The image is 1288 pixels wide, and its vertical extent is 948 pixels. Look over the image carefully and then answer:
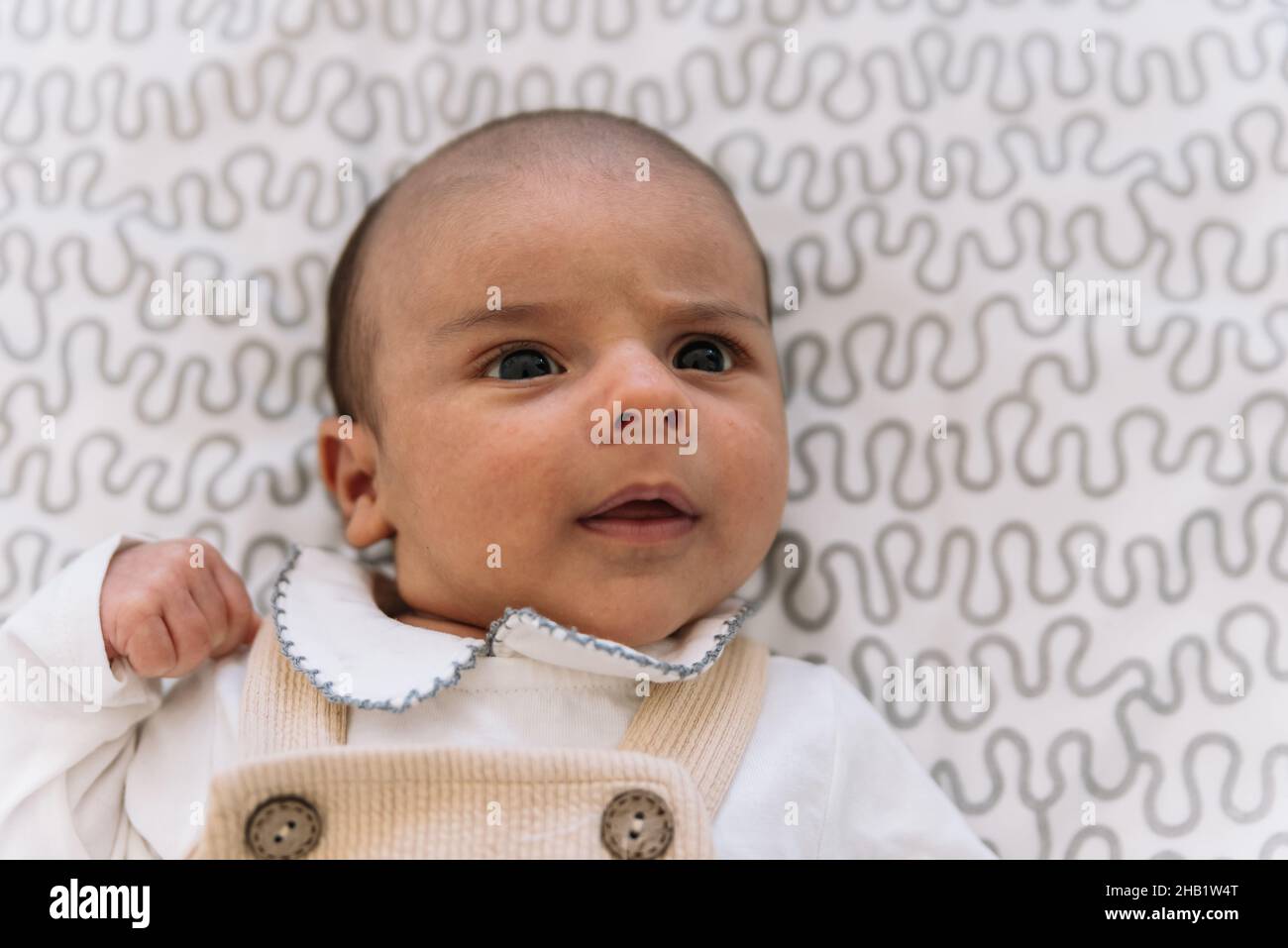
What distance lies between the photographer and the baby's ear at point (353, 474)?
1.15 m

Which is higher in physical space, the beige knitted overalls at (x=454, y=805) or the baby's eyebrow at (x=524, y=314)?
the baby's eyebrow at (x=524, y=314)

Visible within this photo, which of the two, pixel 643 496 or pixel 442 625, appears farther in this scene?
pixel 442 625

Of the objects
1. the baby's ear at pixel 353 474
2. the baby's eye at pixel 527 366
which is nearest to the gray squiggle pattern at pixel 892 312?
the baby's ear at pixel 353 474

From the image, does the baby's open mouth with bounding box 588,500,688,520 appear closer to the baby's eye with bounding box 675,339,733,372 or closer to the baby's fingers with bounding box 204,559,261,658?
the baby's eye with bounding box 675,339,733,372

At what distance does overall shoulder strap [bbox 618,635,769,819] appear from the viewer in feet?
3.27

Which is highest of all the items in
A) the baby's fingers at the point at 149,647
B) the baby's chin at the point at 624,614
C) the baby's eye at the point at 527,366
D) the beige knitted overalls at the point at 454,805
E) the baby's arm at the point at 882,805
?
the baby's eye at the point at 527,366

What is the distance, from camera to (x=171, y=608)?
1061 millimetres

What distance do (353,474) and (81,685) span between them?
293 mm

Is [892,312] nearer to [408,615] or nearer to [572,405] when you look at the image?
[572,405]

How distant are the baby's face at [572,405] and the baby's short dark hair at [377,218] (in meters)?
0.03

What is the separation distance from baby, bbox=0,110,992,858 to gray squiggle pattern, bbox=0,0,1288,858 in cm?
17

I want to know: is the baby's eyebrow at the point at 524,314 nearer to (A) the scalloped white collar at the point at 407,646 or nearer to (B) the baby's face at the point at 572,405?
(B) the baby's face at the point at 572,405

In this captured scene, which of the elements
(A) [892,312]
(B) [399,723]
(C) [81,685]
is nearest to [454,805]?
(B) [399,723]
